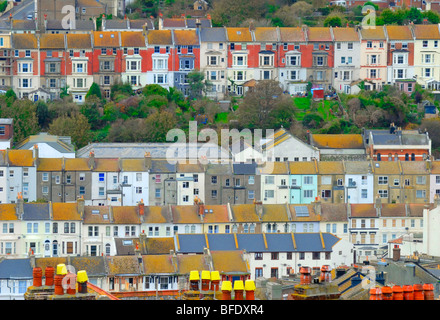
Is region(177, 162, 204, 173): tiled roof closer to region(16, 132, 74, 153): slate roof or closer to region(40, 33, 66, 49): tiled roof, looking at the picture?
region(16, 132, 74, 153): slate roof

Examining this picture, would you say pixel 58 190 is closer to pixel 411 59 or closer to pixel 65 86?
pixel 65 86

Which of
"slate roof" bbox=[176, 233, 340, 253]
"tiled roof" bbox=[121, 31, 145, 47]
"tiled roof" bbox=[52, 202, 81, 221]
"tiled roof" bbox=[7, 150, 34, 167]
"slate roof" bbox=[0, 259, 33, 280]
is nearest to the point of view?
"slate roof" bbox=[0, 259, 33, 280]

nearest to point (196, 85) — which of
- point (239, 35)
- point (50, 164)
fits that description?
point (239, 35)

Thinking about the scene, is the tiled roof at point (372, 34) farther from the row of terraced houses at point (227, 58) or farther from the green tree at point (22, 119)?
the green tree at point (22, 119)

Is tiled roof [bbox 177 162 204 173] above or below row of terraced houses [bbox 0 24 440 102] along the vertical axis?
below

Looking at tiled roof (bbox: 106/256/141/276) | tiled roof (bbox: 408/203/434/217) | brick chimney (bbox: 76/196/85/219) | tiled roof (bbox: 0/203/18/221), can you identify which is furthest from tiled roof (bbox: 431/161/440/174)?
tiled roof (bbox: 106/256/141/276)

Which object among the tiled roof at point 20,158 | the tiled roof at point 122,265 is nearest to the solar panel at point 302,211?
the tiled roof at point 122,265
